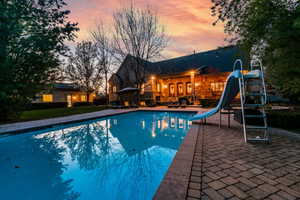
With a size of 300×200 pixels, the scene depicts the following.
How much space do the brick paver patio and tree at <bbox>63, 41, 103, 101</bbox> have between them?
19728mm

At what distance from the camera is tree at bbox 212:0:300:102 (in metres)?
3.70

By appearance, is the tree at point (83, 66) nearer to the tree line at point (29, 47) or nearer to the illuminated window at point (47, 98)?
the illuminated window at point (47, 98)

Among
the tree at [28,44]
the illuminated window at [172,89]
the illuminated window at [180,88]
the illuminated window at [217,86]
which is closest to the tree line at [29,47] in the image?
the tree at [28,44]

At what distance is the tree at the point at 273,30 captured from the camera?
12.1ft

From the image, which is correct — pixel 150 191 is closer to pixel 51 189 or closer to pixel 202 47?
pixel 51 189

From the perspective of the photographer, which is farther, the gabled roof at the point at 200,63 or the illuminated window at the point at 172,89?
the illuminated window at the point at 172,89

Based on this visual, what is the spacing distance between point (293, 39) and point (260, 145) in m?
3.33

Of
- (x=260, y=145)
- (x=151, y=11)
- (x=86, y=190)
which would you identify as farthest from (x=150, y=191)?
(x=151, y=11)

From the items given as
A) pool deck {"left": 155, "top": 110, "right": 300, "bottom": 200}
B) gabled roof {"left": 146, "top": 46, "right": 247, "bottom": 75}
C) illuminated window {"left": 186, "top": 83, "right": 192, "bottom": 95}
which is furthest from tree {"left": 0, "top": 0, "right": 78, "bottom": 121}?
illuminated window {"left": 186, "top": 83, "right": 192, "bottom": 95}

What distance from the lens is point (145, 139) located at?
477 cm

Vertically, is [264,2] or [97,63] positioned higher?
[97,63]

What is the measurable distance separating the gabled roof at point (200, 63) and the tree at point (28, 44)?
11.8 meters

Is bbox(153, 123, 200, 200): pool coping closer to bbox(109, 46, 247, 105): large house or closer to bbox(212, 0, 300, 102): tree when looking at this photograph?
bbox(212, 0, 300, 102): tree

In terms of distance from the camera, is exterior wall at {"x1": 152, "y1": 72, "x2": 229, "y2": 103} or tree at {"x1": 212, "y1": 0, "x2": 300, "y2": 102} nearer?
tree at {"x1": 212, "y1": 0, "x2": 300, "y2": 102}
